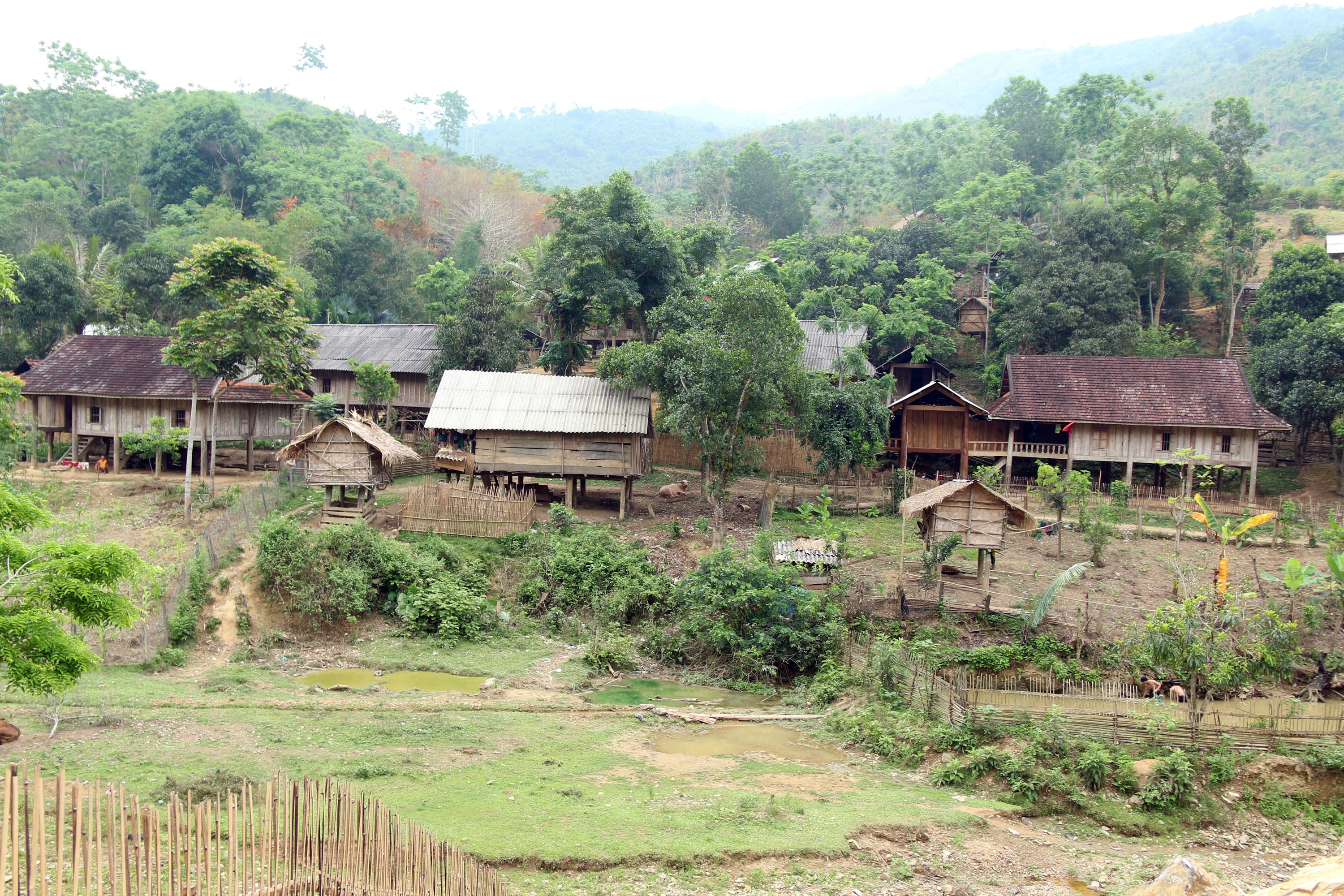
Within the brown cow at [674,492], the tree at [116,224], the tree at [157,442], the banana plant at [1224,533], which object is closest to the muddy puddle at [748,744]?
the banana plant at [1224,533]

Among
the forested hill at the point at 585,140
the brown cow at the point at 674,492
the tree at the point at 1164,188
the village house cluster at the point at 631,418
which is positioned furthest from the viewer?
A: the forested hill at the point at 585,140

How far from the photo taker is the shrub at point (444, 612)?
19.3 m

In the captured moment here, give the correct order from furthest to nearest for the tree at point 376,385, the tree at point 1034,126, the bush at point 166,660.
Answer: the tree at point 1034,126 < the tree at point 376,385 < the bush at point 166,660

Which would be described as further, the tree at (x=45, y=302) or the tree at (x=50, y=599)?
the tree at (x=45, y=302)

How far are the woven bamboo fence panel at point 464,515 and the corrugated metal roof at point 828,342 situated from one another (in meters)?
15.6

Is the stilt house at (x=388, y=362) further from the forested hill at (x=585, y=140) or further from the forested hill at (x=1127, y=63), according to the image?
the forested hill at (x=1127, y=63)

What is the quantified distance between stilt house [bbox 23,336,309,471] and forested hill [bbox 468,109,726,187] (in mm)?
84157

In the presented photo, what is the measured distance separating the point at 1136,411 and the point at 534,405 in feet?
65.5

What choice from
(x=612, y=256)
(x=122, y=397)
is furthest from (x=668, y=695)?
(x=122, y=397)

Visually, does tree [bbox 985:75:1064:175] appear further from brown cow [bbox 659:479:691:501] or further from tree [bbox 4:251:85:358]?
tree [bbox 4:251:85:358]

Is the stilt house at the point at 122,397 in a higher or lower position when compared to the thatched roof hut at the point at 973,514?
higher

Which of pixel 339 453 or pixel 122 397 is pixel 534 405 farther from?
pixel 122 397

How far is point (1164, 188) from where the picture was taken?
39438 mm

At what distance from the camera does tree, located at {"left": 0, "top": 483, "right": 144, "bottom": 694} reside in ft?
30.6
